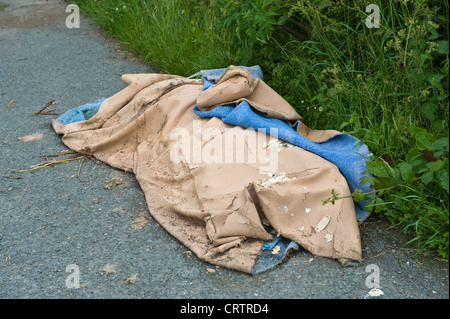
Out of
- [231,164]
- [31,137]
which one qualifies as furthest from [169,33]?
[231,164]

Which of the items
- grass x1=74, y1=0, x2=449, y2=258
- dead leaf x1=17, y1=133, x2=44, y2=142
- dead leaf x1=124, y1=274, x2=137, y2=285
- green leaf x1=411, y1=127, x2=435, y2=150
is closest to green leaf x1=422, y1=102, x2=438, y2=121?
grass x1=74, y1=0, x2=449, y2=258

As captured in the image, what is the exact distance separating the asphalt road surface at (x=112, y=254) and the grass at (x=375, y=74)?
0.80 feet

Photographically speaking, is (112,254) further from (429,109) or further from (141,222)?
(429,109)

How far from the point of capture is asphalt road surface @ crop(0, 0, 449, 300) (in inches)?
94.0

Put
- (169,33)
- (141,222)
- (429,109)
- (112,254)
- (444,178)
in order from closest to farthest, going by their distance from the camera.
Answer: (444,178) → (112,254) → (429,109) → (141,222) → (169,33)

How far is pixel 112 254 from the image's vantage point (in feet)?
8.82

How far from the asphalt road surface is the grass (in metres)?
0.24

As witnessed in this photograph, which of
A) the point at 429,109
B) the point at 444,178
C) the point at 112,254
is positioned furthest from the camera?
the point at 429,109

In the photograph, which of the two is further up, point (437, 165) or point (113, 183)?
point (437, 165)

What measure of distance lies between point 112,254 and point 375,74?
1944 millimetres

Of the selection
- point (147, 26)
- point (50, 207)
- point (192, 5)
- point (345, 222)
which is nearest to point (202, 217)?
point (345, 222)

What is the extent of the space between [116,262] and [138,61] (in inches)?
129

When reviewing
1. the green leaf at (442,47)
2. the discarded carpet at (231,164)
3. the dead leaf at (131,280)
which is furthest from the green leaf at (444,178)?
the dead leaf at (131,280)
